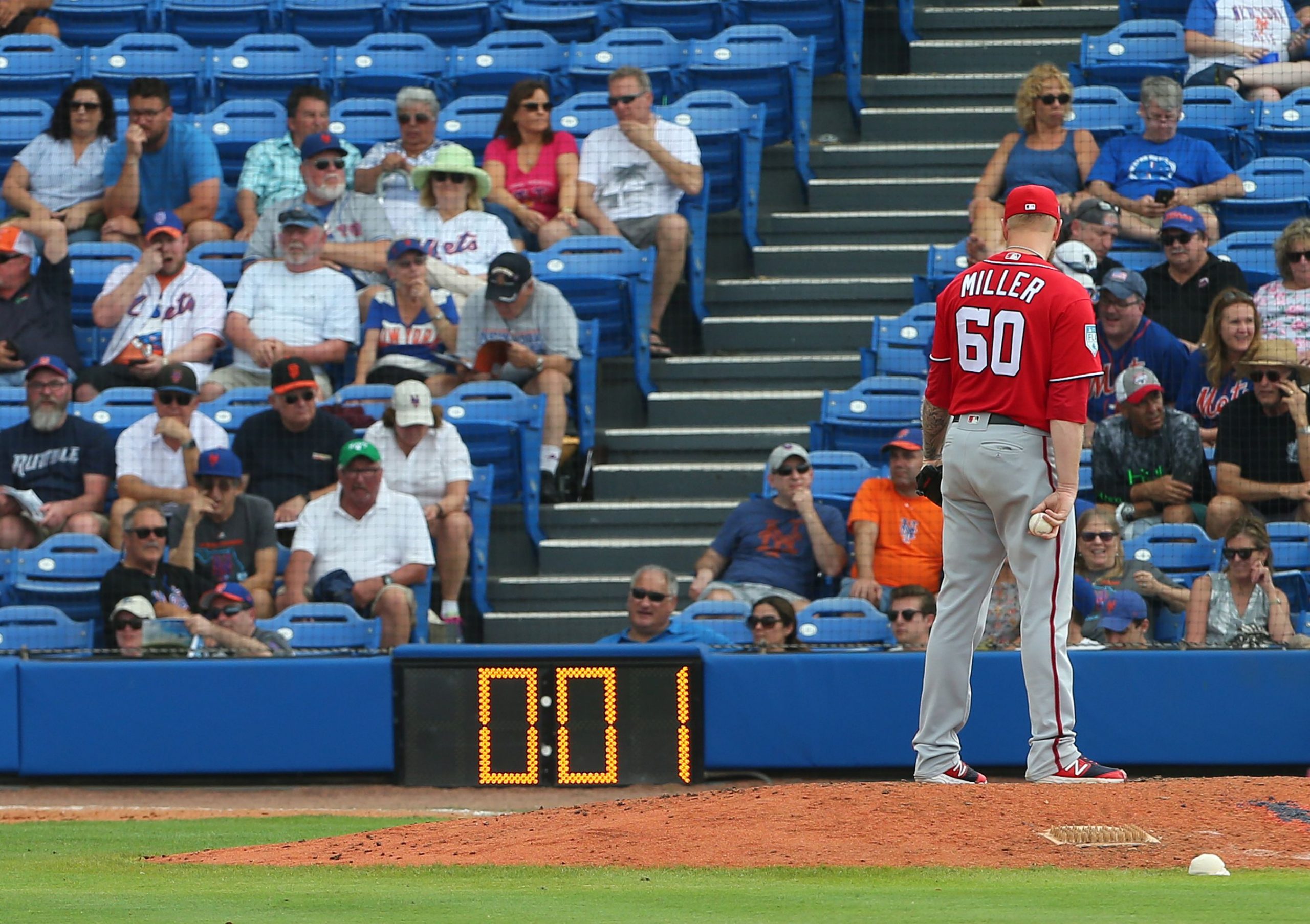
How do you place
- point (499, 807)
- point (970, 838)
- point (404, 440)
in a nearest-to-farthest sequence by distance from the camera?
point (970, 838) → point (499, 807) → point (404, 440)

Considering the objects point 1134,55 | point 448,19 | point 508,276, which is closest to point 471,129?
point 448,19

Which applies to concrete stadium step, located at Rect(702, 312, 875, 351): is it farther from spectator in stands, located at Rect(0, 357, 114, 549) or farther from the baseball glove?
the baseball glove

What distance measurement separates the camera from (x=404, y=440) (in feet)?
33.4

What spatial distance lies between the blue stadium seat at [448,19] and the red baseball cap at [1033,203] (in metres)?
8.66

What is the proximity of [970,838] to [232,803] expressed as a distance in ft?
14.3

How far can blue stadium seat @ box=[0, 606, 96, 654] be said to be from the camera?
9688 millimetres

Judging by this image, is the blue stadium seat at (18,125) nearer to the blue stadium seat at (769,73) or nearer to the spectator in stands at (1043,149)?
the blue stadium seat at (769,73)

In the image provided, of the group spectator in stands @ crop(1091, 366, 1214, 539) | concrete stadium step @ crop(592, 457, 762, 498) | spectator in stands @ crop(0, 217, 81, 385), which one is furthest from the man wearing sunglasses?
spectator in stands @ crop(1091, 366, 1214, 539)

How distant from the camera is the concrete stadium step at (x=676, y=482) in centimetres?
1109

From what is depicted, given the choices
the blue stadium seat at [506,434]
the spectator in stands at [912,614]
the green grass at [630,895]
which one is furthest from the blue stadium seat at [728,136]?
the green grass at [630,895]

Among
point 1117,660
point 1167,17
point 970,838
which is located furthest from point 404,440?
point 1167,17

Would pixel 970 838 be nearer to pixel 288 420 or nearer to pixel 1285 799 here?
pixel 1285 799

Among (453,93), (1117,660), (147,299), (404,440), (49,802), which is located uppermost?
(453,93)

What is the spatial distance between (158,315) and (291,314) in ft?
2.81
